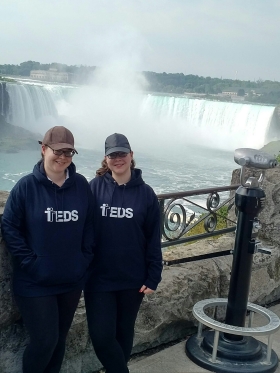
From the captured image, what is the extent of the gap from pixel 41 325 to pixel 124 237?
618 mm

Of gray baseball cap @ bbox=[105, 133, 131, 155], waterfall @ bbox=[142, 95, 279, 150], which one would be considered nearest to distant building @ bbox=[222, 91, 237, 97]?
waterfall @ bbox=[142, 95, 279, 150]

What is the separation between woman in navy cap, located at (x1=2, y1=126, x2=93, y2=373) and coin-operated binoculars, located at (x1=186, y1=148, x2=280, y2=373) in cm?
124

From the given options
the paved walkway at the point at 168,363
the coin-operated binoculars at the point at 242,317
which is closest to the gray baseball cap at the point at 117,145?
the coin-operated binoculars at the point at 242,317

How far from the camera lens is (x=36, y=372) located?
2498 mm

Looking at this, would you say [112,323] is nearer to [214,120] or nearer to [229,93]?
[214,120]

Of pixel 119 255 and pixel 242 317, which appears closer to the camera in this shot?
pixel 119 255

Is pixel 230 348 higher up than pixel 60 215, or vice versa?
pixel 60 215

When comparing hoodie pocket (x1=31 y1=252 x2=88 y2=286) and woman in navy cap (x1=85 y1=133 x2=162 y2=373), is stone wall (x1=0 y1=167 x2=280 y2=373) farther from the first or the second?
woman in navy cap (x1=85 y1=133 x2=162 y2=373)

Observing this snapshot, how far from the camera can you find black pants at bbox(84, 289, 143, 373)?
2.64 metres

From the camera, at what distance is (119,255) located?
8.87ft

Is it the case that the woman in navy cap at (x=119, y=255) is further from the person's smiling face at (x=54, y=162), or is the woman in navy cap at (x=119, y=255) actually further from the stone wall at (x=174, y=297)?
the stone wall at (x=174, y=297)

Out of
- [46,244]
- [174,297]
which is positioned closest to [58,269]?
[46,244]

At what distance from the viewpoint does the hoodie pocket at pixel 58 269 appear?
2.42 meters

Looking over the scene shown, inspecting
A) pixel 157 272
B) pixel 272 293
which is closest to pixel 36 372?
pixel 157 272
